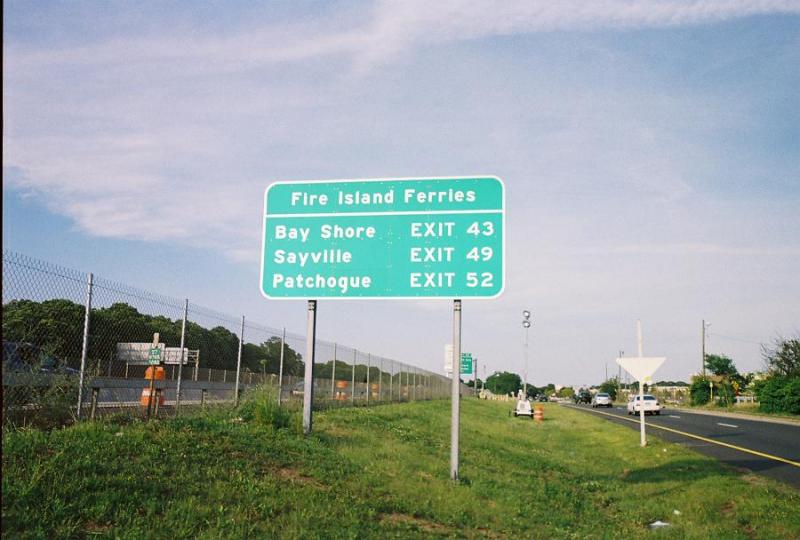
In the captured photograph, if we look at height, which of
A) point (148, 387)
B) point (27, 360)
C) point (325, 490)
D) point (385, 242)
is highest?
point (385, 242)

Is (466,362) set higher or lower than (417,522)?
higher

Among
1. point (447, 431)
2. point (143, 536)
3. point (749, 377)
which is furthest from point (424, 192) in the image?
point (749, 377)

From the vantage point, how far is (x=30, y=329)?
10633 mm

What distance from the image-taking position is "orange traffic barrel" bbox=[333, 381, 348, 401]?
1025 inches

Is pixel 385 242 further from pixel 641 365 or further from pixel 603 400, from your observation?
pixel 603 400

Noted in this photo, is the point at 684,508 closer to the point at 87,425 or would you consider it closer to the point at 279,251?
the point at 279,251

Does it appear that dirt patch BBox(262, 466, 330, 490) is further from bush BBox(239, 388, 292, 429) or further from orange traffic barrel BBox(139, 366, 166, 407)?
orange traffic barrel BBox(139, 366, 166, 407)

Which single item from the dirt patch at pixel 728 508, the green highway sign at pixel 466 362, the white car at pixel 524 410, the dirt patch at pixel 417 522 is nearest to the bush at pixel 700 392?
the green highway sign at pixel 466 362

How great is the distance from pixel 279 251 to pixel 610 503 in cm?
819

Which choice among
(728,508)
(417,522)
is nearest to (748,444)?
(728,508)

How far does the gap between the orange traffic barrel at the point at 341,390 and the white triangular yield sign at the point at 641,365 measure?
1050cm

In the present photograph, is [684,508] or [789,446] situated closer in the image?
[684,508]

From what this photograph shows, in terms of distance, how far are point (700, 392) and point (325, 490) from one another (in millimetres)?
65336

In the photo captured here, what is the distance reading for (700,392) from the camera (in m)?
66.9
